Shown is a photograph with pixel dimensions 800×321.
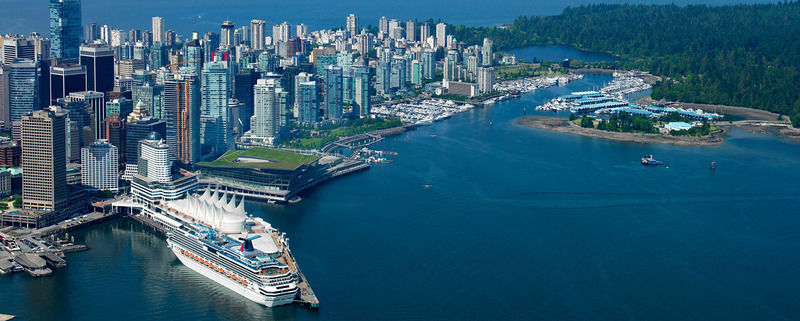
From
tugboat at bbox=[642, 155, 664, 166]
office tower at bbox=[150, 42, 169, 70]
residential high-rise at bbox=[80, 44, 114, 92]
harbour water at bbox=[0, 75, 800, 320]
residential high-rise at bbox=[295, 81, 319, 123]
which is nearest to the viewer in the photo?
harbour water at bbox=[0, 75, 800, 320]

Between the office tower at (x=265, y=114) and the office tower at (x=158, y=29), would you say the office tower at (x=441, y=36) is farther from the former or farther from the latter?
the office tower at (x=265, y=114)

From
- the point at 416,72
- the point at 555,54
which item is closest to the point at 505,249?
the point at 416,72

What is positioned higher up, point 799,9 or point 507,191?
point 799,9

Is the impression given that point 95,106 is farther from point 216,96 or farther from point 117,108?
point 216,96

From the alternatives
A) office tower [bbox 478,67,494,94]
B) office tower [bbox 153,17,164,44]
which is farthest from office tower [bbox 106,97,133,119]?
office tower [bbox 153,17,164,44]

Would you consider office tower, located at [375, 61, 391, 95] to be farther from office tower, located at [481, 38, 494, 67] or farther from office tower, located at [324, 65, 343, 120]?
office tower, located at [481, 38, 494, 67]

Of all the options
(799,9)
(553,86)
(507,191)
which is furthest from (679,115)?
(799,9)

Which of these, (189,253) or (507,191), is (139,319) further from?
(507,191)
